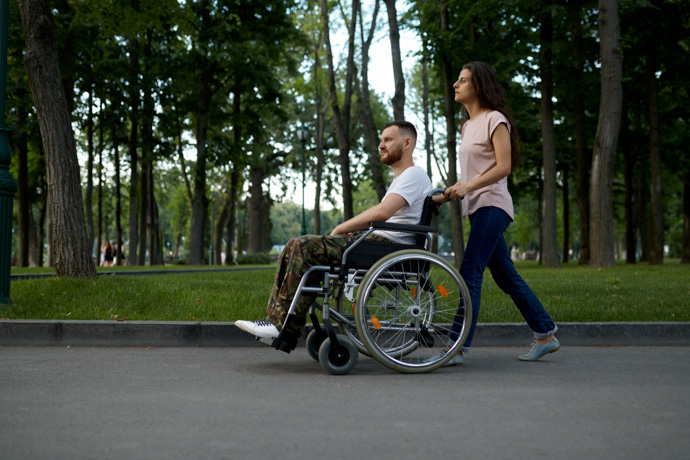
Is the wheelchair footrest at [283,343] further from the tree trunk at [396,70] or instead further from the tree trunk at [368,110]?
the tree trunk at [368,110]

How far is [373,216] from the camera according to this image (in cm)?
538

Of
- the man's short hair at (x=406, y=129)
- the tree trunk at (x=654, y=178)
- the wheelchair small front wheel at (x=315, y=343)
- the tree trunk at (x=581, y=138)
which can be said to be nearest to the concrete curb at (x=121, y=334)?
the wheelchair small front wheel at (x=315, y=343)

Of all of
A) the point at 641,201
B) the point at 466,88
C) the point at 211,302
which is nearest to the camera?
the point at 466,88

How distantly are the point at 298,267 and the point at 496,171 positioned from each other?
1624mm

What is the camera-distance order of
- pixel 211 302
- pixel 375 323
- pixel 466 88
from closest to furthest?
pixel 375 323, pixel 466 88, pixel 211 302

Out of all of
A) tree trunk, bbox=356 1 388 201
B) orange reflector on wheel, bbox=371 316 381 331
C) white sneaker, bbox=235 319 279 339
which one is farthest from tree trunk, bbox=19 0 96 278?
tree trunk, bbox=356 1 388 201

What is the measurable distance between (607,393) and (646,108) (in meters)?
23.3

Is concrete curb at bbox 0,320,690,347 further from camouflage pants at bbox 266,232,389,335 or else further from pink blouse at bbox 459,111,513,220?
pink blouse at bbox 459,111,513,220

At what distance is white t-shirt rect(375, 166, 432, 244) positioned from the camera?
18.1 ft

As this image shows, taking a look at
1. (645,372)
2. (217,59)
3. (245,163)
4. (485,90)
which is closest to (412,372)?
(645,372)

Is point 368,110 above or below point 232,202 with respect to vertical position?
above

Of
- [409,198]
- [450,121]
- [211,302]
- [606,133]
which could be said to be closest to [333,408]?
[409,198]

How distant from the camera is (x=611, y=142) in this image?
683 inches

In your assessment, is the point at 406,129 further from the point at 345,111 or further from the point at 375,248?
the point at 345,111
